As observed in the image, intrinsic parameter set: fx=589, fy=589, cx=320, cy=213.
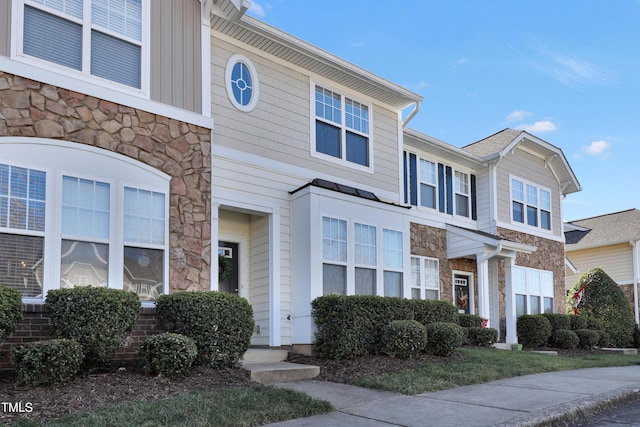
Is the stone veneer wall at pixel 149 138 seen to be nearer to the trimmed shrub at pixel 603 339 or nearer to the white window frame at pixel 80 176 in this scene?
the white window frame at pixel 80 176

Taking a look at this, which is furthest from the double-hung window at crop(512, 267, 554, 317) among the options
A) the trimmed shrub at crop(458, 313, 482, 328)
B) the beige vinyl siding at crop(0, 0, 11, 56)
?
the beige vinyl siding at crop(0, 0, 11, 56)

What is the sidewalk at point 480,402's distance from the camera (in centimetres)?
596

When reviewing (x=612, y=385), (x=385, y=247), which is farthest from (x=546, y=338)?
(x=612, y=385)

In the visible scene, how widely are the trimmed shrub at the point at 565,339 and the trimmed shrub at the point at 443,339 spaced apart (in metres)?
6.79

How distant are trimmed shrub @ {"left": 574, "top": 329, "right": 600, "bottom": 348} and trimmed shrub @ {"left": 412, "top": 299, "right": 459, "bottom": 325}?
21.4 feet

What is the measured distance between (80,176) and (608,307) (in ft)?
55.4

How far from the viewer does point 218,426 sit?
5484 mm

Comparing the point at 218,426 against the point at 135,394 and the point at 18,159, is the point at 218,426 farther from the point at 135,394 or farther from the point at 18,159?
the point at 18,159

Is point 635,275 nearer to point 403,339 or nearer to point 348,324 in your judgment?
point 403,339

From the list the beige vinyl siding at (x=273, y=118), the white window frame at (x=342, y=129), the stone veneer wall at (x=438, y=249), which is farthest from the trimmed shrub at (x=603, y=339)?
the white window frame at (x=342, y=129)

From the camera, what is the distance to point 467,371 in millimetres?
8992

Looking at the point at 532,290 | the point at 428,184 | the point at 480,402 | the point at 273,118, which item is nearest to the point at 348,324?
the point at 480,402

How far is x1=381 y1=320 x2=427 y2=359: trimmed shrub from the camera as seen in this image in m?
9.67

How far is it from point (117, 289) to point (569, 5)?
11.4 meters
